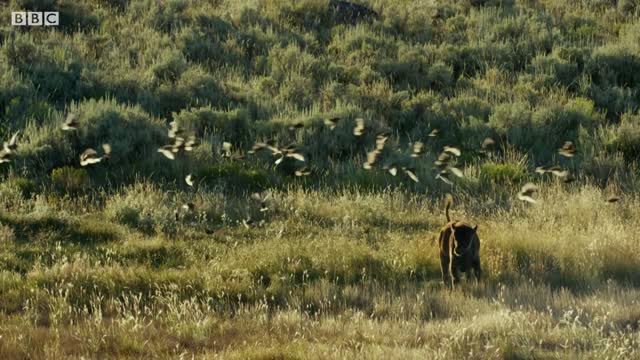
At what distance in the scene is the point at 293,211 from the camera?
1112 centimetres

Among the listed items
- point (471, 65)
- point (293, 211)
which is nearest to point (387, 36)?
point (471, 65)

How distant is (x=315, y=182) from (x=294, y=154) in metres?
4.13

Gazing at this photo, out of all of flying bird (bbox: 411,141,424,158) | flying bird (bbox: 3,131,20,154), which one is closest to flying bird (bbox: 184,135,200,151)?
flying bird (bbox: 3,131,20,154)

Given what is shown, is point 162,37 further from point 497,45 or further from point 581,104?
point 581,104

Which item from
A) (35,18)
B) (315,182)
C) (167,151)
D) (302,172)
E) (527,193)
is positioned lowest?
(315,182)

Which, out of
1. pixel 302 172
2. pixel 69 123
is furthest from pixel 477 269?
pixel 69 123

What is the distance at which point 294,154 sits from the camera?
29.1 feet

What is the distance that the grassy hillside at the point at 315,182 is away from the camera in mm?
6988

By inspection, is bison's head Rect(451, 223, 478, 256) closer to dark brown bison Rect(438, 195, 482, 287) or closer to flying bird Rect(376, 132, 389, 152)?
dark brown bison Rect(438, 195, 482, 287)

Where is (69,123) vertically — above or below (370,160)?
→ below

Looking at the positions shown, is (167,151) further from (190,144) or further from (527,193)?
(527,193)

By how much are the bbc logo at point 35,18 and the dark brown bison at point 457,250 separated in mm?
14811

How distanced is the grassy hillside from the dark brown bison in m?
0.20

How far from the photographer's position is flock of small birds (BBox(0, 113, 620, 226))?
9766 mm
